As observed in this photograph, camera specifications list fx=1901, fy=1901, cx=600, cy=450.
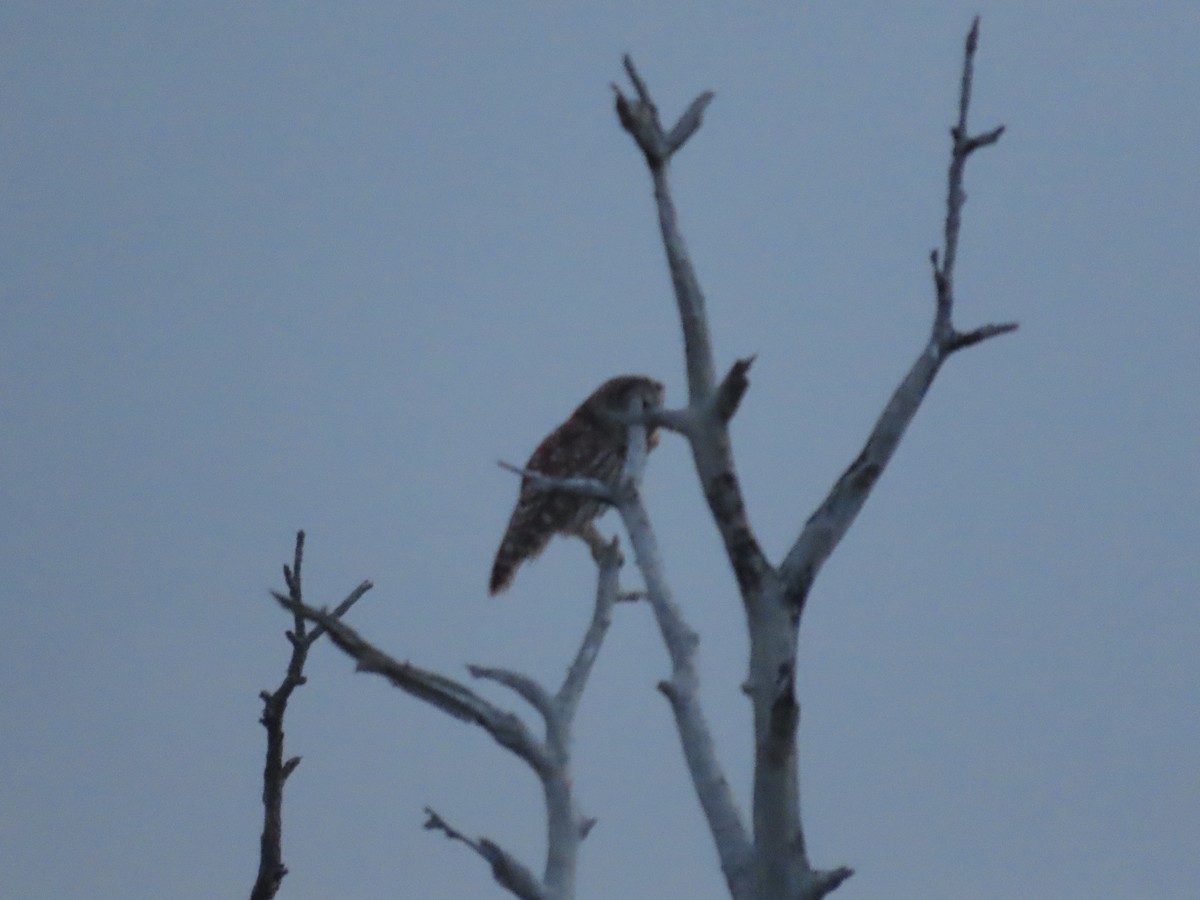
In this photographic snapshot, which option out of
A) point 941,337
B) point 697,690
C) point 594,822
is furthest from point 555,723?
point 941,337

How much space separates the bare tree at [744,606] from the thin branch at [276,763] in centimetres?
2

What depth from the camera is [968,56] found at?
268 inches

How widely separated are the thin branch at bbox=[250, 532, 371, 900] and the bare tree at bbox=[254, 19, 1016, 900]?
17 millimetres

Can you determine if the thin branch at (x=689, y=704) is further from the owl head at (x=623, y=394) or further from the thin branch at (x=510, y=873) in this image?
the owl head at (x=623, y=394)

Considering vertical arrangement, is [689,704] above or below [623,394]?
below

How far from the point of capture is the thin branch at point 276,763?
8.37 meters

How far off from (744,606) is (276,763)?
2.83 m

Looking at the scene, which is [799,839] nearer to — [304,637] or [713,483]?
[713,483]

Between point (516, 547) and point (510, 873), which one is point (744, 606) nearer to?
point (510, 873)

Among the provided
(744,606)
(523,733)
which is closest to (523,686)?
(523,733)

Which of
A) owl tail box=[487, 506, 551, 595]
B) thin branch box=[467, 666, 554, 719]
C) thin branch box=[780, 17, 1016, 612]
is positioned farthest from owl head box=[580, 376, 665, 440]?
thin branch box=[780, 17, 1016, 612]

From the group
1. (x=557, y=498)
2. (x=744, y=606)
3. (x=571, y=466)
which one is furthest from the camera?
(x=571, y=466)

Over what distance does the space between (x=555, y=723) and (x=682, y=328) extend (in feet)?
7.41

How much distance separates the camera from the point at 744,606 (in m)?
6.56
